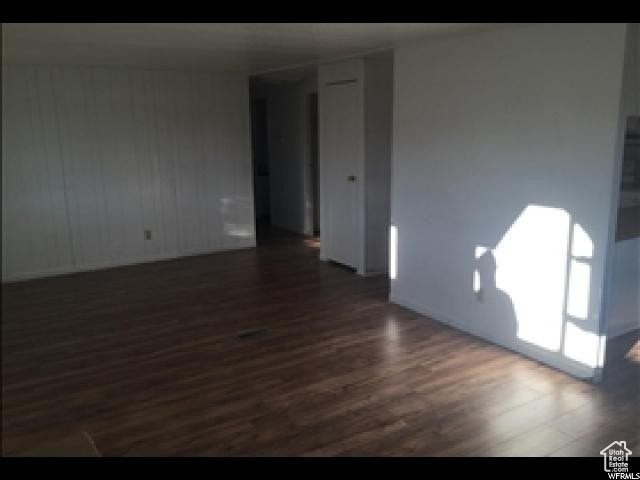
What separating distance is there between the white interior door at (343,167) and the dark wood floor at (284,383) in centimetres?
93

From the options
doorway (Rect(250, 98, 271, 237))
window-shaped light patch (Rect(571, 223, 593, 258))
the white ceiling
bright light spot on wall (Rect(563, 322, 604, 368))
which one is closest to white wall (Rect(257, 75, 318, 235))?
doorway (Rect(250, 98, 271, 237))

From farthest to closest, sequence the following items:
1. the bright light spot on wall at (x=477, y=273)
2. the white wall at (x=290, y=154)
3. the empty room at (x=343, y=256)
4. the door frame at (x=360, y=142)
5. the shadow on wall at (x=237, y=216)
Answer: the white wall at (x=290, y=154) < the shadow on wall at (x=237, y=216) < the door frame at (x=360, y=142) < the bright light spot on wall at (x=477, y=273) < the empty room at (x=343, y=256)

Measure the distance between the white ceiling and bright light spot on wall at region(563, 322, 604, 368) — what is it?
195cm

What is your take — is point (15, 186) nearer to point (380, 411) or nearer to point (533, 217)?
point (380, 411)

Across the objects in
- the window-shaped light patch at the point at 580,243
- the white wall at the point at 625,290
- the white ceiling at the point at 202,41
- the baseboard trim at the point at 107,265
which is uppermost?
the white ceiling at the point at 202,41

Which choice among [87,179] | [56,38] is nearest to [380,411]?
[56,38]

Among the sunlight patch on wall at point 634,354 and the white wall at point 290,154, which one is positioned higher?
the white wall at point 290,154

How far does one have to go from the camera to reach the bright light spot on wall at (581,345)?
3078 mm

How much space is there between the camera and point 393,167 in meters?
4.42

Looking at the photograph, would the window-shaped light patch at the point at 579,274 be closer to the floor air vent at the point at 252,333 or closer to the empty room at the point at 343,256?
the empty room at the point at 343,256

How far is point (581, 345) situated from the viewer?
10.3 feet

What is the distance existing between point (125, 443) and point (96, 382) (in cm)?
77

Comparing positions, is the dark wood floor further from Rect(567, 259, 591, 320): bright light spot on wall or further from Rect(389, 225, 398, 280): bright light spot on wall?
Rect(567, 259, 591, 320): bright light spot on wall

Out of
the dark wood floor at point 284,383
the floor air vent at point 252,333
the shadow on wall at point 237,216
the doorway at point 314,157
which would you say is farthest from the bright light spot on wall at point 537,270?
the doorway at point 314,157
